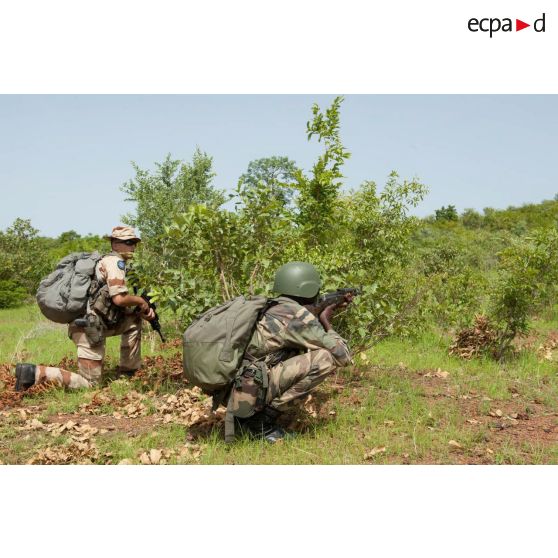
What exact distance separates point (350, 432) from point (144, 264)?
2.95m

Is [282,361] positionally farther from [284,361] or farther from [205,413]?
[205,413]

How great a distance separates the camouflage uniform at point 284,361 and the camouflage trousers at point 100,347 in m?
2.73

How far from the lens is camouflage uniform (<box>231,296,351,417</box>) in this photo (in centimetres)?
486

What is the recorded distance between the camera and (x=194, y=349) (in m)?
4.80

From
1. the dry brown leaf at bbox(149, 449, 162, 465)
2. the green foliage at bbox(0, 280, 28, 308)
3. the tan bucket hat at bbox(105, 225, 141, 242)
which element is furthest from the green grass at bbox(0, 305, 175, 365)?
the green foliage at bbox(0, 280, 28, 308)

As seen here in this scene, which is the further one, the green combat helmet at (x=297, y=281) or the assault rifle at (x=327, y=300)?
the assault rifle at (x=327, y=300)

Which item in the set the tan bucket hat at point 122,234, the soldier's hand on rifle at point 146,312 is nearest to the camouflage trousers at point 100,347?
the soldier's hand on rifle at point 146,312

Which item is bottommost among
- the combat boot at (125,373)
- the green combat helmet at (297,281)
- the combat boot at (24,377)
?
the combat boot at (125,373)

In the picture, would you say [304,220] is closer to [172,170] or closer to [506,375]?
[506,375]

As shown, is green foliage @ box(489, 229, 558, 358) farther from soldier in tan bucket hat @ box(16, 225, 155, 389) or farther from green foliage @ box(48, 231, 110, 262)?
green foliage @ box(48, 231, 110, 262)

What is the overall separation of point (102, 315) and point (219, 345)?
2665 mm

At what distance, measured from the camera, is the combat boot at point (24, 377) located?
21.8 ft

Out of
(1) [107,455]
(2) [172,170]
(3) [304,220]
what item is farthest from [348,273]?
(2) [172,170]

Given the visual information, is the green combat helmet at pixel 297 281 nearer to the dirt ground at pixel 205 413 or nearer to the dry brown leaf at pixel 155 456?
the dirt ground at pixel 205 413
